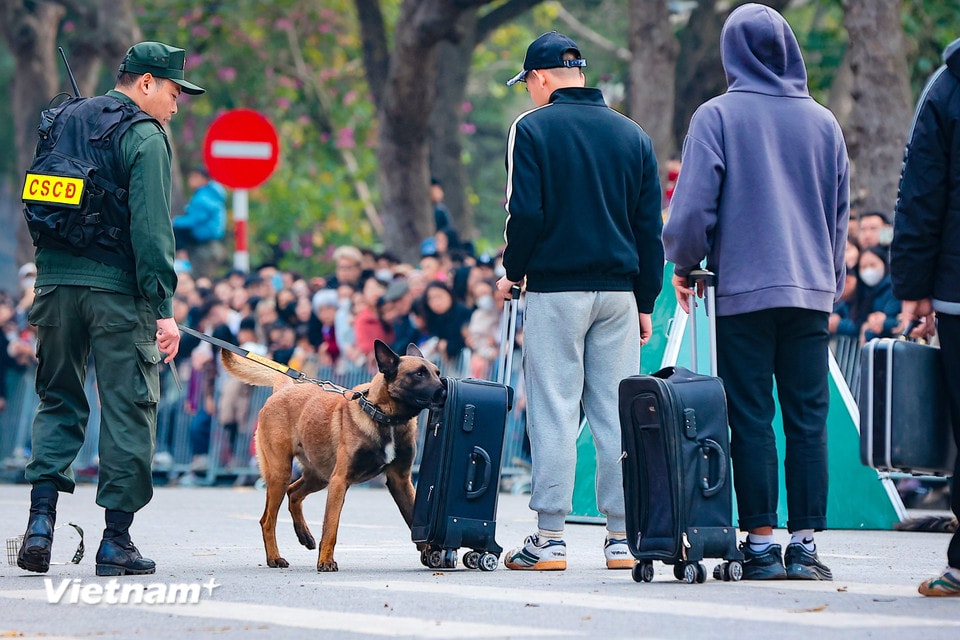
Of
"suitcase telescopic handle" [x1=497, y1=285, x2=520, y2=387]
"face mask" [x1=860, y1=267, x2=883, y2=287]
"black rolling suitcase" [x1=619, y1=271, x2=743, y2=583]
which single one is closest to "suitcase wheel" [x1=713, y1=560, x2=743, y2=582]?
"black rolling suitcase" [x1=619, y1=271, x2=743, y2=583]

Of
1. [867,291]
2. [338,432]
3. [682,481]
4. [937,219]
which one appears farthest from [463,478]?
[867,291]

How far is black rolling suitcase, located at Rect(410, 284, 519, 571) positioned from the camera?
761cm

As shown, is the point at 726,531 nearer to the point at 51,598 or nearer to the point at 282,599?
the point at 282,599

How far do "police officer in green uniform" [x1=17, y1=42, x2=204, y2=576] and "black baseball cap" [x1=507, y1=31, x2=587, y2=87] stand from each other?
1609mm

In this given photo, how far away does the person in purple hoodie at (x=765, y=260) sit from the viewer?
703cm

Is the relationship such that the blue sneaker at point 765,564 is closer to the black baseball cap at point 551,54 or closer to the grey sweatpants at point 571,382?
the grey sweatpants at point 571,382

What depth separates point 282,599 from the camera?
21.3ft

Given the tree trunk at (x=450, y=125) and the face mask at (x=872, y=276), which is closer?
the face mask at (x=872, y=276)

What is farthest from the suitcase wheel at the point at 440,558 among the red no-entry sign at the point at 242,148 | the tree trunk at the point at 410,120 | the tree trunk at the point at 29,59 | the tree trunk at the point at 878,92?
the tree trunk at the point at 29,59

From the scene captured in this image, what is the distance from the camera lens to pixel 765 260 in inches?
277

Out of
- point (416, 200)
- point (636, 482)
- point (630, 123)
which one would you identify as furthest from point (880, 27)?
point (636, 482)

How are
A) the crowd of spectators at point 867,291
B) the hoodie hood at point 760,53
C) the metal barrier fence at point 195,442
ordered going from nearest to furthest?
the hoodie hood at point 760,53 → the crowd of spectators at point 867,291 → the metal barrier fence at point 195,442

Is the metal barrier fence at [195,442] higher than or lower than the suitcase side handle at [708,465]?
lower

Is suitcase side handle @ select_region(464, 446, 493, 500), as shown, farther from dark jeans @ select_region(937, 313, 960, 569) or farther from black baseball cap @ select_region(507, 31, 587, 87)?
dark jeans @ select_region(937, 313, 960, 569)
